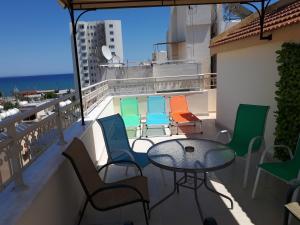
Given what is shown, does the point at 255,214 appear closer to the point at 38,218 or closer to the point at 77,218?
the point at 77,218

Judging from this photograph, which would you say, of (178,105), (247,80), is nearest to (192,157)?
Answer: (247,80)

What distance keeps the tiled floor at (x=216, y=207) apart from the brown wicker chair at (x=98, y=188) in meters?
0.42

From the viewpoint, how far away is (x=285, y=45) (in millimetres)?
3842

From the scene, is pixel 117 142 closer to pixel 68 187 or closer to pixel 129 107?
pixel 68 187

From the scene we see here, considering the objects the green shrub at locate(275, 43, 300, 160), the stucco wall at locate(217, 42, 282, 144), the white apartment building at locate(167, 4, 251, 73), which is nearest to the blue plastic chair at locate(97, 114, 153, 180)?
the green shrub at locate(275, 43, 300, 160)

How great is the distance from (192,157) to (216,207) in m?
0.70

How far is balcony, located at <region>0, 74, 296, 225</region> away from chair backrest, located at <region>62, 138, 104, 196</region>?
A: 0.18 metres

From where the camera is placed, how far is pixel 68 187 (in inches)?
113

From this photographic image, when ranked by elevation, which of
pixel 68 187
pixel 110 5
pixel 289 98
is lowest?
pixel 68 187

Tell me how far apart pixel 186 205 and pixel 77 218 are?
1.32 metres

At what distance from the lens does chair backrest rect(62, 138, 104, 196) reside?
2.51m

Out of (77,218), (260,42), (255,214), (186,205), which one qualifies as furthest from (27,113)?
(260,42)

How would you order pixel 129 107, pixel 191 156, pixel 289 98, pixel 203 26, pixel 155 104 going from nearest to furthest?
pixel 191 156
pixel 289 98
pixel 129 107
pixel 155 104
pixel 203 26

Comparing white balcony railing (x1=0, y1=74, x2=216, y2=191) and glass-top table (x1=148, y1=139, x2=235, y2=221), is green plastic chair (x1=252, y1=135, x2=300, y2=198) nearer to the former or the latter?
glass-top table (x1=148, y1=139, x2=235, y2=221)
